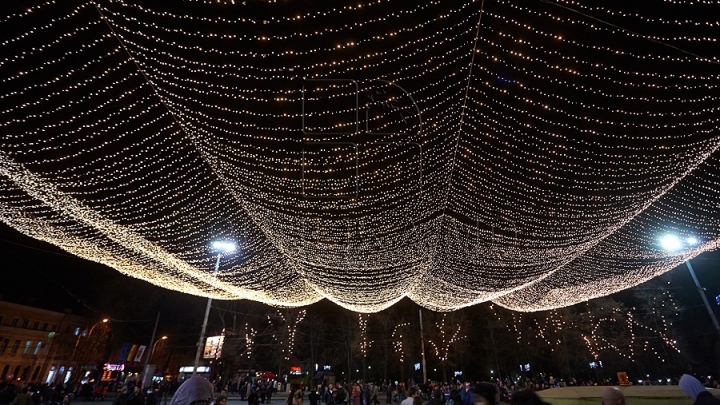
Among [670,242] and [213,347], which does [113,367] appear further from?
[670,242]

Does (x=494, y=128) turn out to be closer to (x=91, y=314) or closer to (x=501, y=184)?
(x=501, y=184)

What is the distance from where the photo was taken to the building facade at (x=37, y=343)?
24.4m

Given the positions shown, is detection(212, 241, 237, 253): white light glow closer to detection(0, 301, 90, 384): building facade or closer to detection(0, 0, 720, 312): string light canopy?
detection(0, 0, 720, 312): string light canopy

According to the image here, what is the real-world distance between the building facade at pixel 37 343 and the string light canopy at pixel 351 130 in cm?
2298

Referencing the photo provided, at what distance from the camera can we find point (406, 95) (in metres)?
5.26

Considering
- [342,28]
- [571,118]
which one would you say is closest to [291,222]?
[342,28]

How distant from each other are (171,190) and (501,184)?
7224mm

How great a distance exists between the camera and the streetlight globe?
36.3 feet

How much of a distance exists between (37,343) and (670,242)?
39.5 meters

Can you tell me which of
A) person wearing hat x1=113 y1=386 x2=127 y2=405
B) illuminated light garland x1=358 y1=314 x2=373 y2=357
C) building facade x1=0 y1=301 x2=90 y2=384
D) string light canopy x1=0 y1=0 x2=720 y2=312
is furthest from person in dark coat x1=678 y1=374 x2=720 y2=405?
building facade x1=0 y1=301 x2=90 y2=384

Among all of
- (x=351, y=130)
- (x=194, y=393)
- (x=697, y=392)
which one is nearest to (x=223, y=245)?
(x=351, y=130)

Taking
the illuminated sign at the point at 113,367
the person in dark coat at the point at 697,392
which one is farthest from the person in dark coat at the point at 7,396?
the illuminated sign at the point at 113,367

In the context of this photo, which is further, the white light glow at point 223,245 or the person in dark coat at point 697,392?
the white light glow at point 223,245

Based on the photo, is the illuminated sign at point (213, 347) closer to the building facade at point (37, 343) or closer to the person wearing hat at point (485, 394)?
the building facade at point (37, 343)
